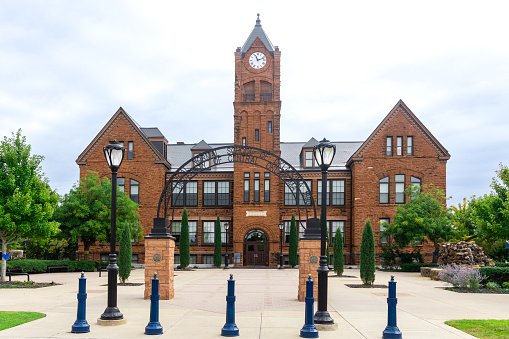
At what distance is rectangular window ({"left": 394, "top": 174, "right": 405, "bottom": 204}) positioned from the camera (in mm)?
43750

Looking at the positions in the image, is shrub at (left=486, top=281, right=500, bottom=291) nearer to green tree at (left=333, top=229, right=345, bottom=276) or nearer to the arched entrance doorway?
green tree at (left=333, top=229, right=345, bottom=276)

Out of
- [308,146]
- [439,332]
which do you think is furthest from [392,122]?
[439,332]

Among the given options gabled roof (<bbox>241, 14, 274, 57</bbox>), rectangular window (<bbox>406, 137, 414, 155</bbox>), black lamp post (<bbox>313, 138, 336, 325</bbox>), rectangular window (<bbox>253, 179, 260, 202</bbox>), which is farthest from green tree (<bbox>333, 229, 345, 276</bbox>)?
black lamp post (<bbox>313, 138, 336, 325</bbox>)

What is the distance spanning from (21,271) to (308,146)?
26.9 m

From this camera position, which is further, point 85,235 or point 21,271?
point 85,235

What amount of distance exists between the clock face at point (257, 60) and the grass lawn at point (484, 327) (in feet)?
122

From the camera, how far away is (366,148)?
145ft

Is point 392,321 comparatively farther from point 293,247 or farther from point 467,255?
point 293,247

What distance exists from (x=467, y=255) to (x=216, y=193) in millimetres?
24362

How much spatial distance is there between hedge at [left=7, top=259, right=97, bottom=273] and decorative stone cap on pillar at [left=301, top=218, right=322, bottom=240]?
65.2 feet

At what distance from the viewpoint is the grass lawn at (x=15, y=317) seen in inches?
440

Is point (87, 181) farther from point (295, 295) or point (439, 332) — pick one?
point (439, 332)

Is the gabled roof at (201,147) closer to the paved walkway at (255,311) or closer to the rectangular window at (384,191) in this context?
the rectangular window at (384,191)

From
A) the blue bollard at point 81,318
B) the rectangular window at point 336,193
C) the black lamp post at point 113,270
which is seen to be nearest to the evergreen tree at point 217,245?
the rectangular window at point 336,193
